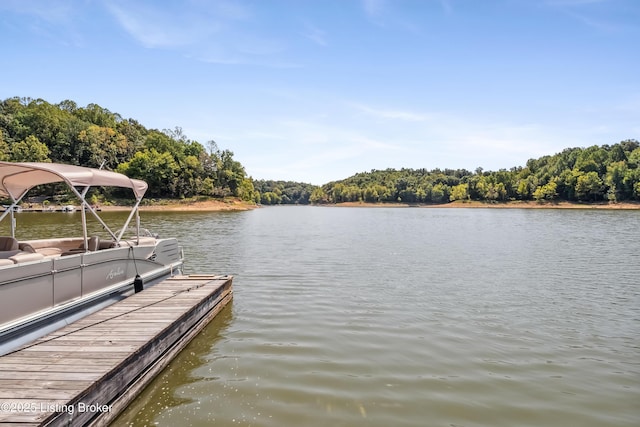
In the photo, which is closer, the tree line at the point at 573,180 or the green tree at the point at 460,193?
the tree line at the point at 573,180

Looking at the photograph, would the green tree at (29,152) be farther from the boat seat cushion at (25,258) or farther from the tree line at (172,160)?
the boat seat cushion at (25,258)

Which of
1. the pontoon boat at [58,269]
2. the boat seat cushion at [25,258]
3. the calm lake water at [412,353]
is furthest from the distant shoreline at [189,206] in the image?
the boat seat cushion at [25,258]

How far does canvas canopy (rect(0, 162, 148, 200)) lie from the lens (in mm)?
8297

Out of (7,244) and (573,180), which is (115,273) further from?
(573,180)

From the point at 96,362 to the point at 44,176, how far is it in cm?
535

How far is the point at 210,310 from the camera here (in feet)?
35.4

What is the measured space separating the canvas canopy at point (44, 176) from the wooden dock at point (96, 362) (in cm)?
292

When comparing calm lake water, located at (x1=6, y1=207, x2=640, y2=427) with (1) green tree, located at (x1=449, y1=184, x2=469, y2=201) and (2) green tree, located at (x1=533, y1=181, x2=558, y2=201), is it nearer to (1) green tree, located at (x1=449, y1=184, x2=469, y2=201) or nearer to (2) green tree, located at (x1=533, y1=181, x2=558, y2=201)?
(2) green tree, located at (x1=533, y1=181, x2=558, y2=201)

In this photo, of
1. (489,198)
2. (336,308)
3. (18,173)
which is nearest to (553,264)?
(336,308)

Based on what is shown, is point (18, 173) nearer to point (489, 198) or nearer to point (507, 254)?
point (507, 254)

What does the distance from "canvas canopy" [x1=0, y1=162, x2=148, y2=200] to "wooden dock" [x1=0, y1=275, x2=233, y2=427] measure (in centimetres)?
292

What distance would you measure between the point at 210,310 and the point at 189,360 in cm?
271

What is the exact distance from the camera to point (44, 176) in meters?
9.24

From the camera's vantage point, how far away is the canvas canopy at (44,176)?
8.30m
